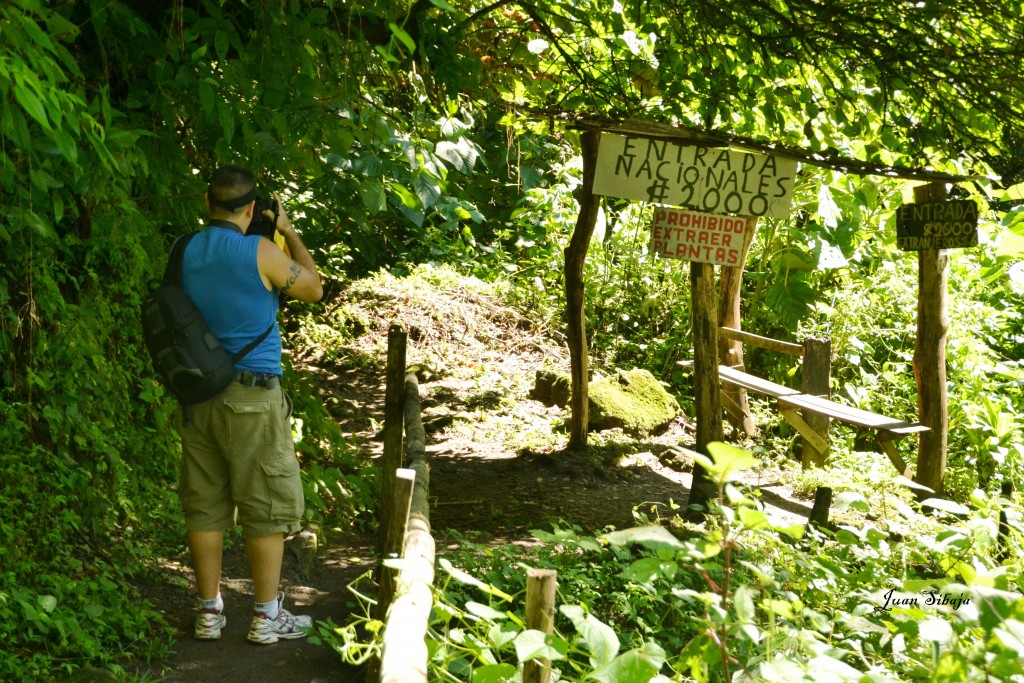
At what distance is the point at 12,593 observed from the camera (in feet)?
11.8

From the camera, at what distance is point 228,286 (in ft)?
12.3

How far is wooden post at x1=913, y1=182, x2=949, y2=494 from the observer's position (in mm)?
7207

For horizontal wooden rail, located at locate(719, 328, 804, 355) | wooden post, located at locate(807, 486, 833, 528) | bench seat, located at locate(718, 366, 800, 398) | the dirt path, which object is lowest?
the dirt path

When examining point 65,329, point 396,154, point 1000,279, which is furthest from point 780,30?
point 1000,279

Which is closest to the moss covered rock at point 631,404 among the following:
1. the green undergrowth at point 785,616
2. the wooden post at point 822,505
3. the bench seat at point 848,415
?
the bench seat at point 848,415

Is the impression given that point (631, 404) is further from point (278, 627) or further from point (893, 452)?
point (278, 627)

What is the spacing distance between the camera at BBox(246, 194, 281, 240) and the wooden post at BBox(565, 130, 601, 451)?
3.56m

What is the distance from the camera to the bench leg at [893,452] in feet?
25.4

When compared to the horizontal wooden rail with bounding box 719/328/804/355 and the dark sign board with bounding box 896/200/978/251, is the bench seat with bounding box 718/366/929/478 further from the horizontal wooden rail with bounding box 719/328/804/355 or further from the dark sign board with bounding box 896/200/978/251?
the dark sign board with bounding box 896/200/978/251

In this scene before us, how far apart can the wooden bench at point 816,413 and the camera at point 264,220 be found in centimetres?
448

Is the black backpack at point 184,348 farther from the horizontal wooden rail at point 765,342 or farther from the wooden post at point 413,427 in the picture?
the horizontal wooden rail at point 765,342

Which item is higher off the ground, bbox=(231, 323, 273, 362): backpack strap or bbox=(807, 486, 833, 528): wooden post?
bbox=(231, 323, 273, 362): backpack strap

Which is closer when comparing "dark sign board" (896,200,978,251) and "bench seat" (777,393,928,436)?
"dark sign board" (896,200,978,251)

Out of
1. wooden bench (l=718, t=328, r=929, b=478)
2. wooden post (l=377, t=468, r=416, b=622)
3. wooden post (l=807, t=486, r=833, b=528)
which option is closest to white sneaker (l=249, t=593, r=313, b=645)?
wooden post (l=377, t=468, r=416, b=622)
